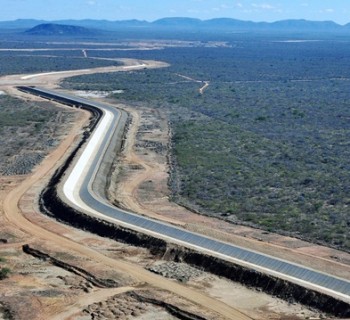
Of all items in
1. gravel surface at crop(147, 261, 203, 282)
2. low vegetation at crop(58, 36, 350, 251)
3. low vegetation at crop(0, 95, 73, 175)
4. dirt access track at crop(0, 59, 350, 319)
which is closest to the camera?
dirt access track at crop(0, 59, 350, 319)

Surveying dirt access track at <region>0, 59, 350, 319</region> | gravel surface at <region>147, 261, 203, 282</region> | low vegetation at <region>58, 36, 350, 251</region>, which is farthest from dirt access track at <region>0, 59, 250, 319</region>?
low vegetation at <region>58, 36, 350, 251</region>

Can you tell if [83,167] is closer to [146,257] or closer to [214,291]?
[146,257]

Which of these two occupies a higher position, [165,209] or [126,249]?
[126,249]

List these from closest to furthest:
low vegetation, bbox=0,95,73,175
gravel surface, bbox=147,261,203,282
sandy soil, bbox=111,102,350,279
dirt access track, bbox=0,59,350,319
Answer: dirt access track, bbox=0,59,350,319, gravel surface, bbox=147,261,203,282, sandy soil, bbox=111,102,350,279, low vegetation, bbox=0,95,73,175

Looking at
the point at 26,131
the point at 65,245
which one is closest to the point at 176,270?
the point at 65,245

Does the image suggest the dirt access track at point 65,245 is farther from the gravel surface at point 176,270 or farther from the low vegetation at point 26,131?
the low vegetation at point 26,131

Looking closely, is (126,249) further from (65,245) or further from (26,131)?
(26,131)

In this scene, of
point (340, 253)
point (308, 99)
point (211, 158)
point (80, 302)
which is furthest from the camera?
point (308, 99)

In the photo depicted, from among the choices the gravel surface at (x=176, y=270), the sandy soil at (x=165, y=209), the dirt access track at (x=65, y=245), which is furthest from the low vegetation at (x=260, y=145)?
the dirt access track at (x=65, y=245)

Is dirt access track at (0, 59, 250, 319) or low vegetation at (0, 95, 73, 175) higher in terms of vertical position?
dirt access track at (0, 59, 250, 319)

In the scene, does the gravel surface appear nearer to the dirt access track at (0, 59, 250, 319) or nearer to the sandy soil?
the dirt access track at (0, 59, 250, 319)

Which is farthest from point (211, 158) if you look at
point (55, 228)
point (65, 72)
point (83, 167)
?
point (65, 72)
